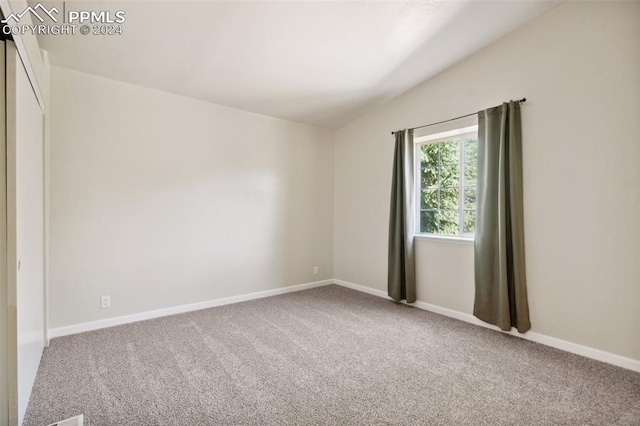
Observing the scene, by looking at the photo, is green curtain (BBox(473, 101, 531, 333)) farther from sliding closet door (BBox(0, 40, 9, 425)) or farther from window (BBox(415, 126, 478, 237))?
sliding closet door (BBox(0, 40, 9, 425))

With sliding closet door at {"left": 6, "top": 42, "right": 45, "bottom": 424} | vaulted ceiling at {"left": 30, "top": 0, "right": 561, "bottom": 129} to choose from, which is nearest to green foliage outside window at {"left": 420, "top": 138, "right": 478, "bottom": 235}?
vaulted ceiling at {"left": 30, "top": 0, "right": 561, "bottom": 129}

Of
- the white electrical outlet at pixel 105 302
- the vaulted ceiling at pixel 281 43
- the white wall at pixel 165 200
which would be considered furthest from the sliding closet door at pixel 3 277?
the white electrical outlet at pixel 105 302

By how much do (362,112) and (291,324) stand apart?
298 centimetres

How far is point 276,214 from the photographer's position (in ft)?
14.5

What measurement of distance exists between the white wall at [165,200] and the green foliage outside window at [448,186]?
1.69m

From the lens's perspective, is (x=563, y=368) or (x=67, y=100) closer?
(x=563, y=368)

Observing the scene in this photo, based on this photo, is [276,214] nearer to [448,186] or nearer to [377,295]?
[377,295]

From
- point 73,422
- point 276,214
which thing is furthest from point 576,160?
point 73,422

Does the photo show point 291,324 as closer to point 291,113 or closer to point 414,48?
point 291,113

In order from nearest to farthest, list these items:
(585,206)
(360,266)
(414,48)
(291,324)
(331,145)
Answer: (585,206), (414,48), (291,324), (360,266), (331,145)

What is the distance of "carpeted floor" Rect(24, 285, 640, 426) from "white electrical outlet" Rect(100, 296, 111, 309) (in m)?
0.25

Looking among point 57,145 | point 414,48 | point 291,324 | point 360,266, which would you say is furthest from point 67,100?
point 360,266

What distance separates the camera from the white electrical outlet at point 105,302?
3073mm

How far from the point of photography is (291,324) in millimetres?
3238
